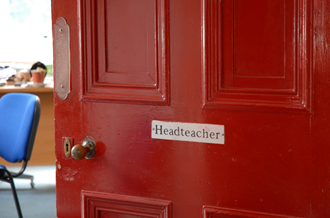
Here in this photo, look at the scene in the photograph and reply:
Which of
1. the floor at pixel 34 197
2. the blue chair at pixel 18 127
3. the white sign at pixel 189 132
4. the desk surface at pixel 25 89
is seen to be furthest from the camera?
the desk surface at pixel 25 89

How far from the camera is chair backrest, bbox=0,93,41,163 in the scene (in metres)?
2.49

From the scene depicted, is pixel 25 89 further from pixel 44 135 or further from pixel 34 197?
pixel 34 197

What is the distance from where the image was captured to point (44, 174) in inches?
141

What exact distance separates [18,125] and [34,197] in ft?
2.51

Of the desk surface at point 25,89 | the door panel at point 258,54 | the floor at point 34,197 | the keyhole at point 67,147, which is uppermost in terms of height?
the door panel at point 258,54

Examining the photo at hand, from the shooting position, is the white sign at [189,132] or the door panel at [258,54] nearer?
the door panel at [258,54]

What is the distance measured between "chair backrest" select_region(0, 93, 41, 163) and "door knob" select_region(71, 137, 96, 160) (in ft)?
5.02

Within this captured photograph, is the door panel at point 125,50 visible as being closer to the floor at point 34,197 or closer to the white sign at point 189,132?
the white sign at point 189,132

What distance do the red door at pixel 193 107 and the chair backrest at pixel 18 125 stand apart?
146cm

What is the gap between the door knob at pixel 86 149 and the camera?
1.05 meters

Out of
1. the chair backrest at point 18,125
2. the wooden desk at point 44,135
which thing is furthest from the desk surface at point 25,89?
the chair backrest at point 18,125

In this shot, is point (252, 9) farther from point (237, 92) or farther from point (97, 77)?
point (97, 77)

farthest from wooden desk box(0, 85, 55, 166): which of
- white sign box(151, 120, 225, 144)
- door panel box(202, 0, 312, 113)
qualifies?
door panel box(202, 0, 312, 113)

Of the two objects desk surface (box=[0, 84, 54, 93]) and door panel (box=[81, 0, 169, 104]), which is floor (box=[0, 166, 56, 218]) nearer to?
desk surface (box=[0, 84, 54, 93])
